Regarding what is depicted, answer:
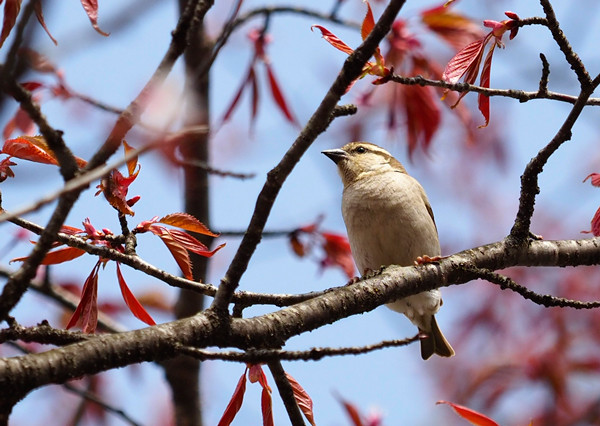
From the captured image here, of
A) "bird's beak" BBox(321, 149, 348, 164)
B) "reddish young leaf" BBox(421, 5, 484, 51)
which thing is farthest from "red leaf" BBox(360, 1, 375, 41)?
"bird's beak" BBox(321, 149, 348, 164)

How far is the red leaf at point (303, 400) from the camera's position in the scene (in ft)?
9.46

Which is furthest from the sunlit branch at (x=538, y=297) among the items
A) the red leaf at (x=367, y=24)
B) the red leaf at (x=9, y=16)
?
the red leaf at (x=9, y=16)

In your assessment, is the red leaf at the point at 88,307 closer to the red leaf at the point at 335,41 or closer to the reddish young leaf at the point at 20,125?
the red leaf at the point at 335,41

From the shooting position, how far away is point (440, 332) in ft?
17.5

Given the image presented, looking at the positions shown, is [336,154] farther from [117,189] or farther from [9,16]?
[9,16]

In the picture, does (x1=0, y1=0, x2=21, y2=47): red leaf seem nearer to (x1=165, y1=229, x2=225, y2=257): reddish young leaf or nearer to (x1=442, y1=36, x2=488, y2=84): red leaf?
(x1=165, y1=229, x2=225, y2=257): reddish young leaf

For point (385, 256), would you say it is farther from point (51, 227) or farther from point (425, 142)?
point (51, 227)

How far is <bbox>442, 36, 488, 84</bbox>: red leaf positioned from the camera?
2.68 metres

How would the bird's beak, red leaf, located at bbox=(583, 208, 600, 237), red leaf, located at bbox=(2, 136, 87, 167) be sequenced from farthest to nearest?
the bird's beak, red leaf, located at bbox=(583, 208, 600, 237), red leaf, located at bbox=(2, 136, 87, 167)

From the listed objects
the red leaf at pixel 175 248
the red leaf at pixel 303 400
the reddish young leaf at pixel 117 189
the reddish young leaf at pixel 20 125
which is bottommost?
the red leaf at pixel 303 400

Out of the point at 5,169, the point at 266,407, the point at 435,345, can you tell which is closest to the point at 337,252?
the point at 435,345

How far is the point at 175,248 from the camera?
2.89m

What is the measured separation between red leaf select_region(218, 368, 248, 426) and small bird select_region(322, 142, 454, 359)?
236 cm

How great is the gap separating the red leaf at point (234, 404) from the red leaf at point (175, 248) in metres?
0.49
